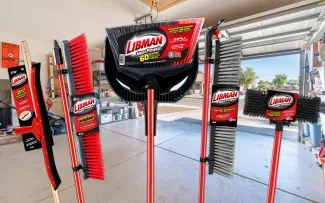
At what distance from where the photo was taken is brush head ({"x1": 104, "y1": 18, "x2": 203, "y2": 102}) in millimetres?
592

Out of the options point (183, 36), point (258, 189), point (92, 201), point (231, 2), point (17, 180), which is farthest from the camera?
point (231, 2)

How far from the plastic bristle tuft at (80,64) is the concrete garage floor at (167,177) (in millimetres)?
1002

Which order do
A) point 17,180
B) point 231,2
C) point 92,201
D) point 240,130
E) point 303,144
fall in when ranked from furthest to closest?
point 240,130 → point 303,144 → point 231,2 → point 17,180 → point 92,201

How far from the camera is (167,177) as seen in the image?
159 cm

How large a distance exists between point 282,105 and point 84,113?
0.87 metres

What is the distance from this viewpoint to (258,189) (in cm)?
141

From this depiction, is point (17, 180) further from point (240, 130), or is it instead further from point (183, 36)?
point (240, 130)

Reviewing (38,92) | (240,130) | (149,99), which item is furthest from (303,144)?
(38,92)

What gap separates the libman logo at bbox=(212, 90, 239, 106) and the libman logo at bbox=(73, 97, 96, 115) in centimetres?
56

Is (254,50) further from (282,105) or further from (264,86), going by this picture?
(282,105)

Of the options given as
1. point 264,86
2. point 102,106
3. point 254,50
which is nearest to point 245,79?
point 264,86

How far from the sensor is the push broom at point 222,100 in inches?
26.5

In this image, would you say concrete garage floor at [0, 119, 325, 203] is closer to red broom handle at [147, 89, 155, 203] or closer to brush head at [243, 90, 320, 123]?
red broom handle at [147, 89, 155, 203]

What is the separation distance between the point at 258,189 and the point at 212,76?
130cm
